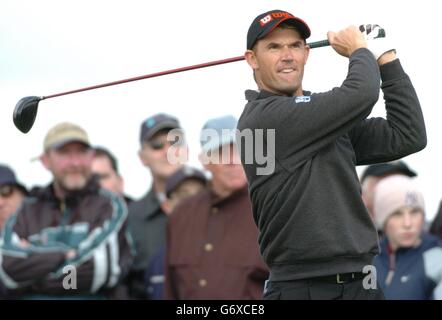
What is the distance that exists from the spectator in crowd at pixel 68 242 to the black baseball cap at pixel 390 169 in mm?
2339

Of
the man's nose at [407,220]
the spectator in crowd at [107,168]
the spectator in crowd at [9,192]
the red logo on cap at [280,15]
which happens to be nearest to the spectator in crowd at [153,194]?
the spectator in crowd at [9,192]

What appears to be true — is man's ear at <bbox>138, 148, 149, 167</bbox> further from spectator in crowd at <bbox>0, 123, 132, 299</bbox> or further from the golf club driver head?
the golf club driver head

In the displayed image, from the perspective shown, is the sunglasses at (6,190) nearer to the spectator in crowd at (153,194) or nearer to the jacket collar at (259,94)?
the spectator in crowd at (153,194)

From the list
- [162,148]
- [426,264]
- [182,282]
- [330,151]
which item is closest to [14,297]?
[182,282]

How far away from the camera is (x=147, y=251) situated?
9188 mm

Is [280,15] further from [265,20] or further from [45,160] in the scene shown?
[45,160]

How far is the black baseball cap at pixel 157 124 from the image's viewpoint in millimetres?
10086

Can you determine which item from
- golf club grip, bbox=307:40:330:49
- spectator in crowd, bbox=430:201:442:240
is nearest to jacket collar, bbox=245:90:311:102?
golf club grip, bbox=307:40:330:49

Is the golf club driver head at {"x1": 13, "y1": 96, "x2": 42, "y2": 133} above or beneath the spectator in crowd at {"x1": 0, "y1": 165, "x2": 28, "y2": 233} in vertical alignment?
beneath

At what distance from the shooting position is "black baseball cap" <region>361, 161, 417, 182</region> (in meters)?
9.98

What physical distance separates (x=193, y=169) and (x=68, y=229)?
4.10 ft

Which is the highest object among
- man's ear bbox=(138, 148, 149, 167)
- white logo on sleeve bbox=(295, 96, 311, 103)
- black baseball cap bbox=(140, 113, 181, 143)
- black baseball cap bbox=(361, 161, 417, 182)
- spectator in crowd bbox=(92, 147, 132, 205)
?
spectator in crowd bbox=(92, 147, 132, 205)

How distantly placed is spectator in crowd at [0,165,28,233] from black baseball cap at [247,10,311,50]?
5.03 meters

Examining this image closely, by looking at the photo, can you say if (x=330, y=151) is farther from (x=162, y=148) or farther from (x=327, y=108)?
(x=162, y=148)
